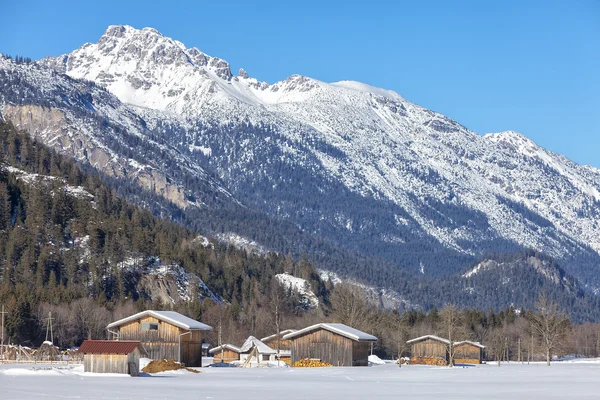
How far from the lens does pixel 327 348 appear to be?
416ft

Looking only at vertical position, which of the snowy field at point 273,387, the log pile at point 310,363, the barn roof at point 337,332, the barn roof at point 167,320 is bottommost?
the snowy field at point 273,387

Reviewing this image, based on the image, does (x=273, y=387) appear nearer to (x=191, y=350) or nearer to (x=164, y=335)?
(x=191, y=350)

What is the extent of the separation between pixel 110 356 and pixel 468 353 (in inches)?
3712

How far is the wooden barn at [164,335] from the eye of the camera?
114 metres

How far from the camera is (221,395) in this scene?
205 feet

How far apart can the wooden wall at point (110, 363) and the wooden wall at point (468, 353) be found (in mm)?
90139

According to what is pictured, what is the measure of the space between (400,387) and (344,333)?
51.5 meters

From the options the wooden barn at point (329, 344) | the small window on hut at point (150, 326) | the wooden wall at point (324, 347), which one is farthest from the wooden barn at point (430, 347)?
the small window on hut at point (150, 326)

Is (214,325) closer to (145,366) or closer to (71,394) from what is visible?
(145,366)

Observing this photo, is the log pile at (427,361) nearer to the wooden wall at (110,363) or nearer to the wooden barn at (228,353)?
the wooden barn at (228,353)

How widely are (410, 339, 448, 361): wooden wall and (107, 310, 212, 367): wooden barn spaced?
54254mm

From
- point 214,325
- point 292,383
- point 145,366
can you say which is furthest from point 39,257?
point 292,383

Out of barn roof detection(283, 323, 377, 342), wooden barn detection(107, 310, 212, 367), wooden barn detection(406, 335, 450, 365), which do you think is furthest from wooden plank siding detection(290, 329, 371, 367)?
wooden barn detection(406, 335, 450, 365)

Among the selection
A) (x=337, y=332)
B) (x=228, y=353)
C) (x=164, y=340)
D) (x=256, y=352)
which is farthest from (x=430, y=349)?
(x=164, y=340)
